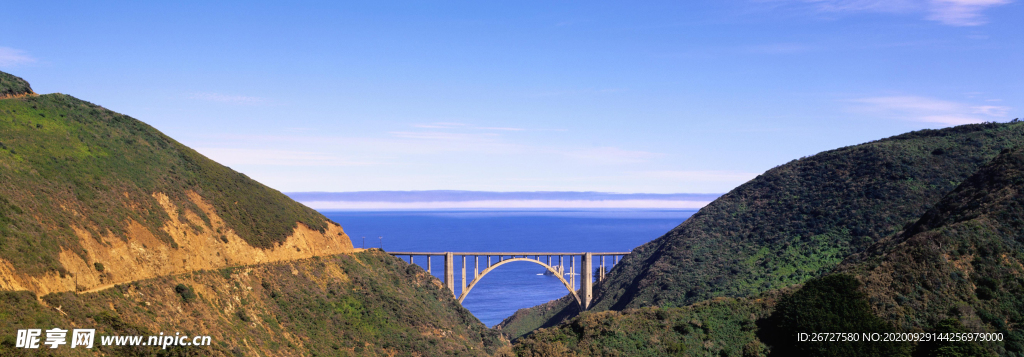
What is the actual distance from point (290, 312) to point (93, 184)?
45.1ft

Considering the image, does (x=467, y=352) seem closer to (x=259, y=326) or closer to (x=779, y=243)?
(x=259, y=326)

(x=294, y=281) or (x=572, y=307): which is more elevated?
(x=294, y=281)

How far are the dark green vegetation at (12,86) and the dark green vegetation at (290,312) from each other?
20.8 metres

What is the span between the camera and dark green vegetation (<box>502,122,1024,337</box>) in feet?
223

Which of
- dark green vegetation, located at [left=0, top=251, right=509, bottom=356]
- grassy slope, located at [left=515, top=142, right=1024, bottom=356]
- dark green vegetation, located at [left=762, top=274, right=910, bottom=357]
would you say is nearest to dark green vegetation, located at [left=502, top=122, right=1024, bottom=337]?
grassy slope, located at [left=515, top=142, right=1024, bottom=356]

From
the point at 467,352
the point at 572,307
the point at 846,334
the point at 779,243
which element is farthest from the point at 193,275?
the point at 572,307

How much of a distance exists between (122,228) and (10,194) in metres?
5.92

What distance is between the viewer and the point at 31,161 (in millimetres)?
36344

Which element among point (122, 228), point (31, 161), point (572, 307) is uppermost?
point (31, 161)

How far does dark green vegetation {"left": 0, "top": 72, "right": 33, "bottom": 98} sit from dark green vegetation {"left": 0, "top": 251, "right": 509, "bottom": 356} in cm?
2076

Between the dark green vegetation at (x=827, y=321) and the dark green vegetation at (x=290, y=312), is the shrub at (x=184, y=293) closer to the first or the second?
the dark green vegetation at (x=290, y=312)

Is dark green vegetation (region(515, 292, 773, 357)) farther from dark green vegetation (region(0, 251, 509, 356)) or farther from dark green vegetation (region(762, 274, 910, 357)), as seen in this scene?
dark green vegetation (region(0, 251, 509, 356))

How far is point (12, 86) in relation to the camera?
4822 centimetres

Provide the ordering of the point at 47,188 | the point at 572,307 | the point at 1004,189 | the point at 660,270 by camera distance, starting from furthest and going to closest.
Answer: the point at 572,307
the point at 660,270
the point at 1004,189
the point at 47,188
